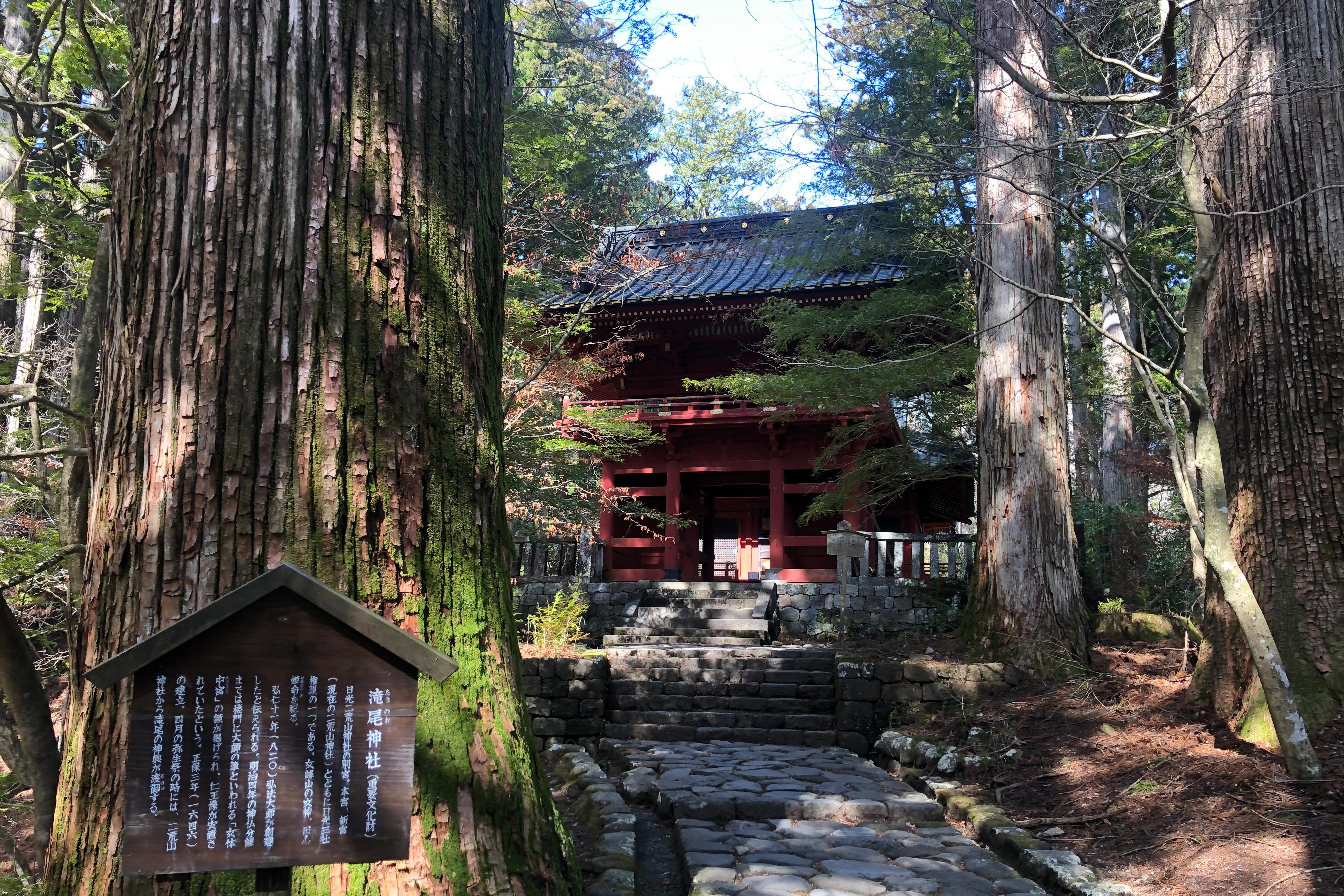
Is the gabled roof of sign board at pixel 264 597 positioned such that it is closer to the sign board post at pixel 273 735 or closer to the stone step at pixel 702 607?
the sign board post at pixel 273 735

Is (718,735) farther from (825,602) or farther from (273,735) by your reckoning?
(273,735)

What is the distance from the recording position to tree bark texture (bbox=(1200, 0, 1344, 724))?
430 cm

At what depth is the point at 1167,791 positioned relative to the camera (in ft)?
13.9

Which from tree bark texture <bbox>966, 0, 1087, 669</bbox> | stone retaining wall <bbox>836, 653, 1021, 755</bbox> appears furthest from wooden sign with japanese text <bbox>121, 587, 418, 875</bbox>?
tree bark texture <bbox>966, 0, 1087, 669</bbox>

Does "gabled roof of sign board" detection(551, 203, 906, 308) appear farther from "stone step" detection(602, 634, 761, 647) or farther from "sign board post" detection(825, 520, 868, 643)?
"stone step" detection(602, 634, 761, 647)

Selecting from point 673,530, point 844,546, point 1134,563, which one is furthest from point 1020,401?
point 673,530

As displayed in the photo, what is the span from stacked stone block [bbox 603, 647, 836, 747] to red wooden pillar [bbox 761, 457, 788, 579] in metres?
3.97

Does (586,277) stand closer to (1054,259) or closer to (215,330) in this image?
(1054,259)

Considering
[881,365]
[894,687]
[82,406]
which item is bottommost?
[894,687]

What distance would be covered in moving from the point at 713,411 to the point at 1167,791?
932 centimetres

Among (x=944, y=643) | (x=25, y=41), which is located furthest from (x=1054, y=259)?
(x=25, y=41)

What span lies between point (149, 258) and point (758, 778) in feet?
16.0

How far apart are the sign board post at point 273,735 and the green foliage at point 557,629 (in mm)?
6845

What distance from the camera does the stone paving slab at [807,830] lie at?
364cm
